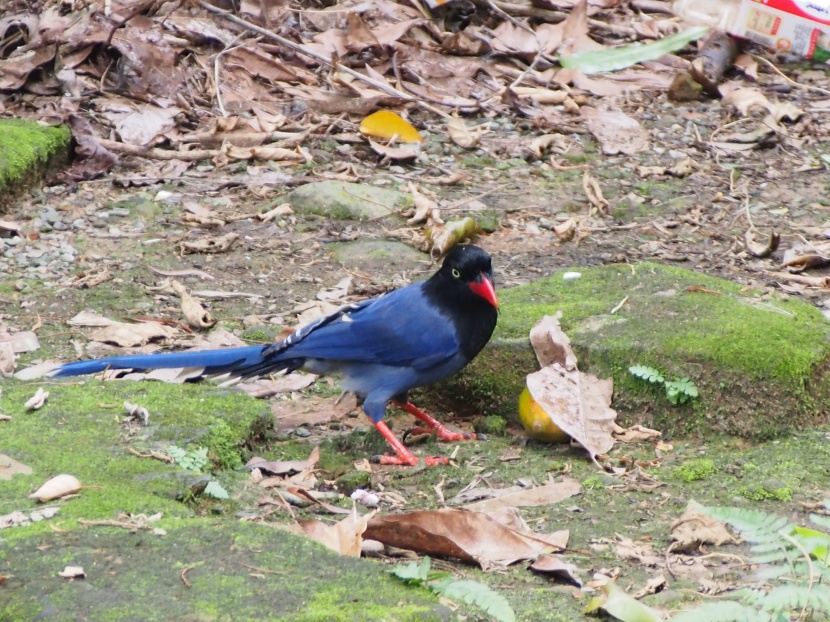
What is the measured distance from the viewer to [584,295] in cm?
486

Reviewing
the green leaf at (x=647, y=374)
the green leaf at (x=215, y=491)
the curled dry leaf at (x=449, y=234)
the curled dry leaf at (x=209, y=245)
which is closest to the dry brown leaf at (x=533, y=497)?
the green leaf at (x=647, y=374)

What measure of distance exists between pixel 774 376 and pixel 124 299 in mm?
3203

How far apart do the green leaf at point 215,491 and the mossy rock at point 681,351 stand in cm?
146

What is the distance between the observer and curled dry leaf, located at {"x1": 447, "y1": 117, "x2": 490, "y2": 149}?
7594mm

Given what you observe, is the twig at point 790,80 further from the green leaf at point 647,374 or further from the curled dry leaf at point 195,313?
the curled dry leaf at point 195,313

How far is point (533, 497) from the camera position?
3.61m

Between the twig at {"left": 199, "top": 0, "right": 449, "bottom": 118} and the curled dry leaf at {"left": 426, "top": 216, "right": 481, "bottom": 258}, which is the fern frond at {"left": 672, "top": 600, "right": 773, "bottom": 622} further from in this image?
the twig at {"left": 199, "top": 0, "right": 449, "bottom": 118}

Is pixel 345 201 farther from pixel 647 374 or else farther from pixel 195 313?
pixel 647 374

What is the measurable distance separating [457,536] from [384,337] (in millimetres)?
1527

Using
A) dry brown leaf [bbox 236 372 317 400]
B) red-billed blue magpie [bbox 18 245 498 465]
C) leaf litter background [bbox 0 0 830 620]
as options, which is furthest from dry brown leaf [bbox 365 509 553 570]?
dry brown leaf [bbox 236 372 317 400]

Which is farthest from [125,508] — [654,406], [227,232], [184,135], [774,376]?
[184,135]

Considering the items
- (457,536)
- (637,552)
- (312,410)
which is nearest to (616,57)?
(457,536)

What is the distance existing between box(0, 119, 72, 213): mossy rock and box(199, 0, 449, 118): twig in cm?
191

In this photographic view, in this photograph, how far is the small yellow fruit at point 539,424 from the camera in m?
4.11
